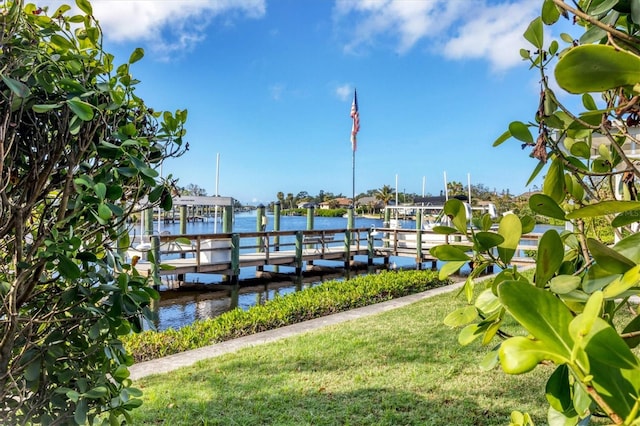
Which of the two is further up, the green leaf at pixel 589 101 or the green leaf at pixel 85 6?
the green leaf at pixel 85 6

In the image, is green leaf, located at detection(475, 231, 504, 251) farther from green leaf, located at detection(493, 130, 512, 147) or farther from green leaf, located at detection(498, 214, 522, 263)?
green leaf, located at detection(493, 130, 512, 147)

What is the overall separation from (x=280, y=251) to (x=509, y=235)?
15539 mm

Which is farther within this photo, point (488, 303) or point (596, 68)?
point (488, 303)

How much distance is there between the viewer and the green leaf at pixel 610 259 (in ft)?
1.51

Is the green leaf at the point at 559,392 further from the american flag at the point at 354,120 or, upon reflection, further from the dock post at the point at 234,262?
the american flag at the point at 354,120

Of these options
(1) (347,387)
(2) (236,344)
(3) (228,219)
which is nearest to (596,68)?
(1) (347,387)

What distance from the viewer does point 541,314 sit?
34cm

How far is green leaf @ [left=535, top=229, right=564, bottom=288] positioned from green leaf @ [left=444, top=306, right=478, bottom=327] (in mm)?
200

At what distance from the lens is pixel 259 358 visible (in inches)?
171

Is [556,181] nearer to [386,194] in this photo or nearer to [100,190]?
[100,190]

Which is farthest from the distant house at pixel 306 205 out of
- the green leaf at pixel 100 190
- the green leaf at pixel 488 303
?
the green leaf at pixel 488 303

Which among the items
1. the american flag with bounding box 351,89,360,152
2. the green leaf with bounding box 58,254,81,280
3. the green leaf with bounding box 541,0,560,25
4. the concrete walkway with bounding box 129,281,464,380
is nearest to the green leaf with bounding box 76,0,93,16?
the green leaf with bounding box 58,254,81,280

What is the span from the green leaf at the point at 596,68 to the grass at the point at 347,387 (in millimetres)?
2803

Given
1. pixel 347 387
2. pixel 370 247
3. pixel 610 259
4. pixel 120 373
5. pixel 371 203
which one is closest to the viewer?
pixel 610 259
